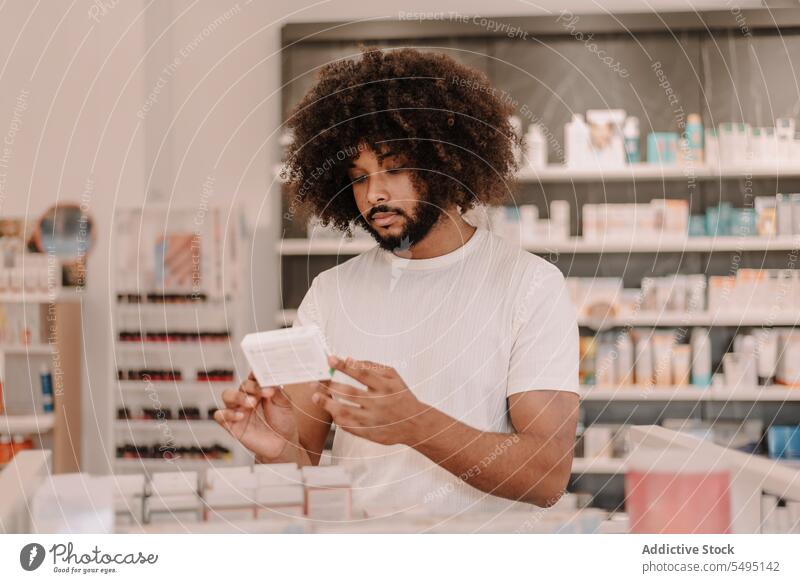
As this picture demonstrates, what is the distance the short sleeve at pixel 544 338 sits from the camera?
1558 mm

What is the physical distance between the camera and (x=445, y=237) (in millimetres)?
1630

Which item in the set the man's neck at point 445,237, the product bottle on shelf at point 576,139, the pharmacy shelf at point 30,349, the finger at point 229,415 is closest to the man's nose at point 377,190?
the man's neck at point 445,237

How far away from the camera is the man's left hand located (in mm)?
1506

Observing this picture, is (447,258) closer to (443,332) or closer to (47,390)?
(443,332)

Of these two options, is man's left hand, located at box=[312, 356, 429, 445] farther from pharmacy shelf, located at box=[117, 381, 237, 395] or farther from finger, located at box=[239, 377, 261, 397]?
pharmacy shelf, located at box=[117, 381, 237, 395]

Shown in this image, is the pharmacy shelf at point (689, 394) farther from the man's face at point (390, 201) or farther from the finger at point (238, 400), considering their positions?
the finger at point (238, 400)

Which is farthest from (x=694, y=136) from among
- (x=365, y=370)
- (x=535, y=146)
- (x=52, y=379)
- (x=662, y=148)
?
(x=52, y=379)

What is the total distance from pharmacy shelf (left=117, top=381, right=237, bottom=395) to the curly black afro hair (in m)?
0.39

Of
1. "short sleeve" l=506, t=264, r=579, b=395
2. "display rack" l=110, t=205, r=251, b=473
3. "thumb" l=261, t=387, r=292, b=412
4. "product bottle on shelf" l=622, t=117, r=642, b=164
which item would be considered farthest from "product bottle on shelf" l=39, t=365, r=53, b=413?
"product bottle on shelf" l=622, t=117, r=642, b=164

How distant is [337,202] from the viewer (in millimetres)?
1649

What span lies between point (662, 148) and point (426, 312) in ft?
1.88

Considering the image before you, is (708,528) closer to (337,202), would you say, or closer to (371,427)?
(371,427)

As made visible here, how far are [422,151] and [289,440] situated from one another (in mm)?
606

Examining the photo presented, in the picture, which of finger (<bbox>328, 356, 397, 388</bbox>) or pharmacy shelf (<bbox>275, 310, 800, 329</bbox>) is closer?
finger (<bbox>328, 356, 397, 388</bbox>)
